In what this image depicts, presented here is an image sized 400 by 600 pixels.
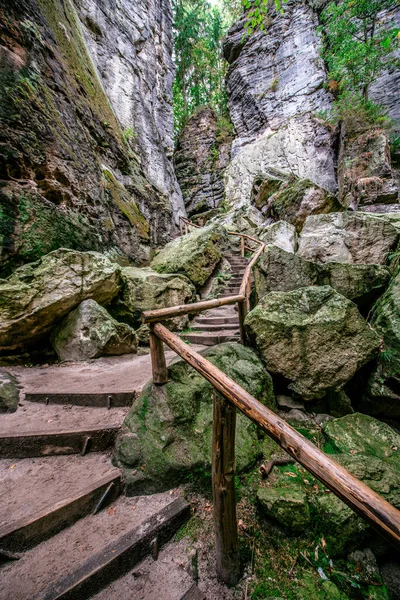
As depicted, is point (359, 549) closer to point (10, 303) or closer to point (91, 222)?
point (10, 303)

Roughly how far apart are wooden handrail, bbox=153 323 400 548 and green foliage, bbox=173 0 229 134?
24.4m

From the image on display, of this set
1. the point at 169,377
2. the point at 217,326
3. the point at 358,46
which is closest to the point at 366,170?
the point at 358,46

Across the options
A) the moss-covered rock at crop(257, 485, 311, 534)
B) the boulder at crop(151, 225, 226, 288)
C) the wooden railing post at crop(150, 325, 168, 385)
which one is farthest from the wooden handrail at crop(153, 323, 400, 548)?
the boulder at crop(151, 225, 226, 288)

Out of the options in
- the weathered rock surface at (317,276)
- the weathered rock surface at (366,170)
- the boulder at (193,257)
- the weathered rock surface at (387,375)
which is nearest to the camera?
the weathered rock surface at (387,375)

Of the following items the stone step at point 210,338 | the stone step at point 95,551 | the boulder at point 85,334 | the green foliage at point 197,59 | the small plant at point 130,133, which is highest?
the green foliage at point 197,59

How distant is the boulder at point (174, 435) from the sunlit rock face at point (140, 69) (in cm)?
1093

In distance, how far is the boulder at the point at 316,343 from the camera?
322 cm

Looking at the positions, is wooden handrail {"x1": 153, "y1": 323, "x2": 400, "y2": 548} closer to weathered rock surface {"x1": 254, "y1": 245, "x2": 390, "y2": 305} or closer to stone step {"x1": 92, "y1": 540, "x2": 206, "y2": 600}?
stone step {"x1": 92, "y1": 540, "x2": 206, "y2": 600}

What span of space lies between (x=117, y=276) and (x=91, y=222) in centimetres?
155

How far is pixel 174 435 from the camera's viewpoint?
240cm

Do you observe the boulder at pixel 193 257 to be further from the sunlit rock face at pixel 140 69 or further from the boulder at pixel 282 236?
the sunlit rock face at pixel 140 69

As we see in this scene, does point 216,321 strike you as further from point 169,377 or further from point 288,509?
point 288,509

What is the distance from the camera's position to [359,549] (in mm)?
1928

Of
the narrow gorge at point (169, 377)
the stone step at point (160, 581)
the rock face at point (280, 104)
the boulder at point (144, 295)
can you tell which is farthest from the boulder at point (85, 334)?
the rock face at point (280, 104)
